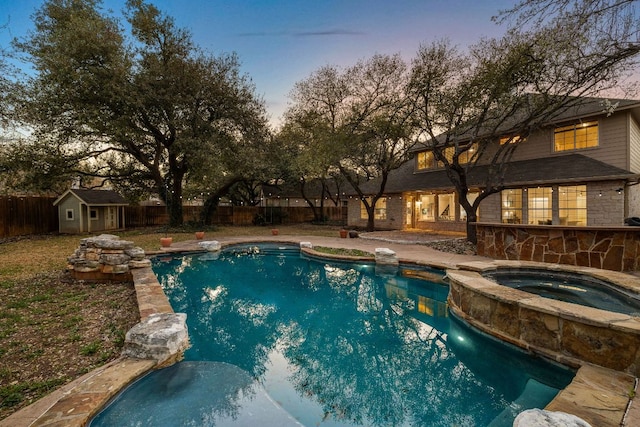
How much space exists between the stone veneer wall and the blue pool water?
3280mm

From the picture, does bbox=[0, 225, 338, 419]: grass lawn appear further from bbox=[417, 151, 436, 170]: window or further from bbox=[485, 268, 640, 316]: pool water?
bbox=[417, 151, 436, 170]: window

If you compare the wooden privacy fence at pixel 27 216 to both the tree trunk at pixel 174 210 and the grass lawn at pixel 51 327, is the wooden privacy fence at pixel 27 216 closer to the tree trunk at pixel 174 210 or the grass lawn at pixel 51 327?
the tree trunk at pixel 174 210

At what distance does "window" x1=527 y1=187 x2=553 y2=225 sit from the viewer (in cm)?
1213

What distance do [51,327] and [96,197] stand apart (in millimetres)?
16019

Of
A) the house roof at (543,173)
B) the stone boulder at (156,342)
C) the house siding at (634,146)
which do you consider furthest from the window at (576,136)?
the stone boulder at (156,342)

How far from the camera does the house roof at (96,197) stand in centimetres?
1569

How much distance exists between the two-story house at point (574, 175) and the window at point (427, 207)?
4.07 feet

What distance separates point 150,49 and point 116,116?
4379 millimetres

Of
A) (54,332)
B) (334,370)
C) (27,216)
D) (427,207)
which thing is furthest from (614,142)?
(27,216)

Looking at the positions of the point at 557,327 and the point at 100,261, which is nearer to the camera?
the point at 557,327

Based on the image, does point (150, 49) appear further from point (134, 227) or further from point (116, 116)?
point (134, 227)

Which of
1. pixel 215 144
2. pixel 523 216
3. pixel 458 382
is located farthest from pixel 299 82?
pixel 458 382

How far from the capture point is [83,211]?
1573 cm

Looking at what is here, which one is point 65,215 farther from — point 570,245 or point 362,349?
point 570,245
